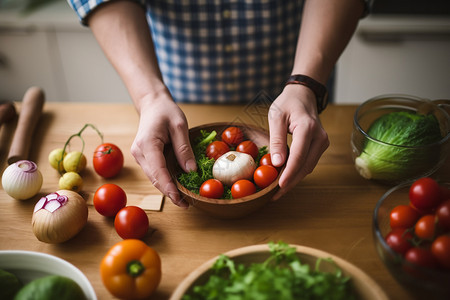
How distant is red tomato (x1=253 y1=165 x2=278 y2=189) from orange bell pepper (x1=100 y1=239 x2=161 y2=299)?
1.07 feet

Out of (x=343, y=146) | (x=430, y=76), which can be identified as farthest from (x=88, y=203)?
(x=430, y=76)

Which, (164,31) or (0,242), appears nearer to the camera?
(0,242)

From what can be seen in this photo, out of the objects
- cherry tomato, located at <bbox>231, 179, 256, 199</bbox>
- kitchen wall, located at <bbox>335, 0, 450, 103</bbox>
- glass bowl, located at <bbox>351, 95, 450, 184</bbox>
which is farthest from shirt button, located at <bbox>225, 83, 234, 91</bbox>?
kitchen wall, located at <bbox>335, 0, 450, 103</bbox>

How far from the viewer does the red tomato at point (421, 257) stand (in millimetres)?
684

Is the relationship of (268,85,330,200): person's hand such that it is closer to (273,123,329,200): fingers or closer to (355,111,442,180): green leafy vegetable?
(273,123,329,200): fingers

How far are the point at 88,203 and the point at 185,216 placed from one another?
0.28 metres

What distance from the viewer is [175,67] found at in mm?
1463

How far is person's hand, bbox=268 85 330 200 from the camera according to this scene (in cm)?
90

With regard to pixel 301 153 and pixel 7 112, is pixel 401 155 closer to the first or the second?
pixel 301 153

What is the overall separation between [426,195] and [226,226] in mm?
468

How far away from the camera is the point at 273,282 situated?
0.63m

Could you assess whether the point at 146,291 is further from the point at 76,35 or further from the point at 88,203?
the point at 76,35

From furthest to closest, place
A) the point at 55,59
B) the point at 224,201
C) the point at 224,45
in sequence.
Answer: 1. the point at 55,59
2. the point at 224,45
3. the point at 224,201

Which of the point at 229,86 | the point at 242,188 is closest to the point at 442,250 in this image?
the point at 242,188
